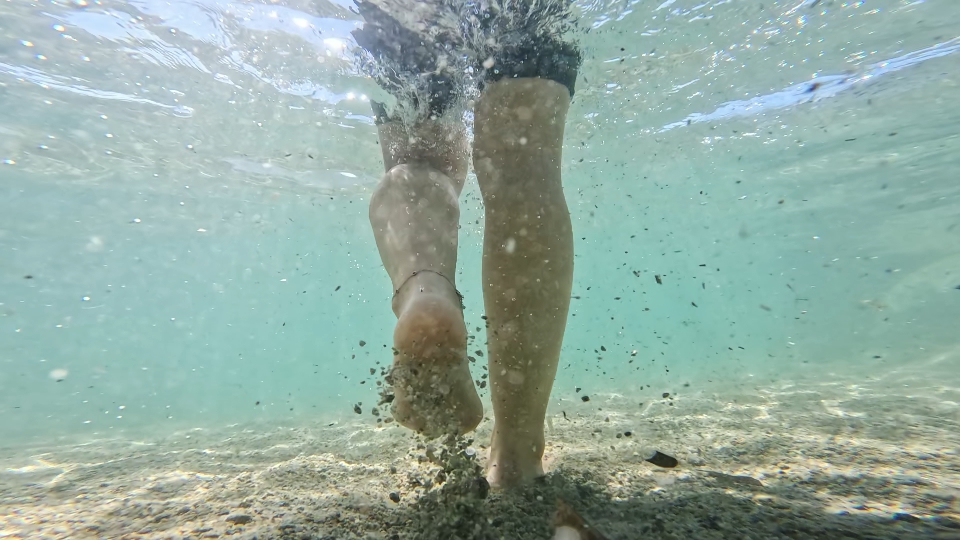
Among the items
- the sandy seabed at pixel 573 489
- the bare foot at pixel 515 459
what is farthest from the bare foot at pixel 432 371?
the bare foot at pixel 515 459

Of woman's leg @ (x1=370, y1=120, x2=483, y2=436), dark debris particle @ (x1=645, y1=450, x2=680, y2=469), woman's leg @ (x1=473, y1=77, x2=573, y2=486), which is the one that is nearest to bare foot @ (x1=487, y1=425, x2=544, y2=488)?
woman's leg @ (x1=473, y1=77, x2=573, y2=486)

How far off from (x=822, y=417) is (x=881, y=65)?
372 inches

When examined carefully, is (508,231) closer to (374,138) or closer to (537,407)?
(537,407)

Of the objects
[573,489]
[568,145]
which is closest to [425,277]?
[573,489]

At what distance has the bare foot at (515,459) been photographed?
6.86 ft

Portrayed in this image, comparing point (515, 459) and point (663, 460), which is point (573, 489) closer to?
point (515, 459)

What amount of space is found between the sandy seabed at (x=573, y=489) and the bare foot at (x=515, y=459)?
98 mm

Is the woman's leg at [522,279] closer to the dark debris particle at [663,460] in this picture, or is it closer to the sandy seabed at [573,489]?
the sandy seabed at [573,489]

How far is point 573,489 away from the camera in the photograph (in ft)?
→ 6.63

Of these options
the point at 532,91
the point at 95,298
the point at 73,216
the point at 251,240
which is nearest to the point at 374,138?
the point at 532,91

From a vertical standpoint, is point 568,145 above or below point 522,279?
Result: above

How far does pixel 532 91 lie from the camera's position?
93.9 inches

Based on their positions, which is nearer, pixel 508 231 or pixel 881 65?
pixel 508 231

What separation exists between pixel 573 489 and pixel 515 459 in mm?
277
